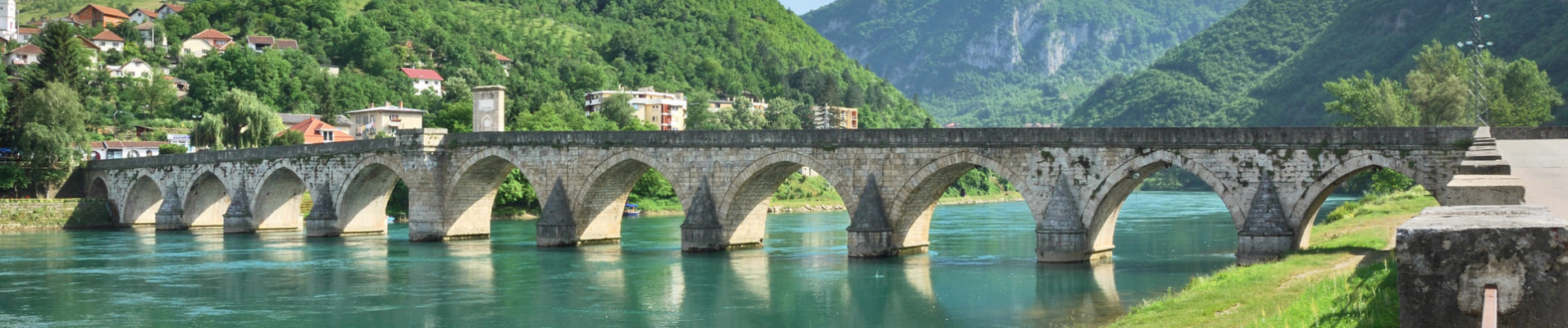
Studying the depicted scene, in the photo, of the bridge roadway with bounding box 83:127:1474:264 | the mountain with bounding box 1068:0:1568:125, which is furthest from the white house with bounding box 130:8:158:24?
the mountain with bounding box 1068:0:1568:125

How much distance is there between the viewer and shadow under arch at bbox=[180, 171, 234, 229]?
223 ft

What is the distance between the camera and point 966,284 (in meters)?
33.8

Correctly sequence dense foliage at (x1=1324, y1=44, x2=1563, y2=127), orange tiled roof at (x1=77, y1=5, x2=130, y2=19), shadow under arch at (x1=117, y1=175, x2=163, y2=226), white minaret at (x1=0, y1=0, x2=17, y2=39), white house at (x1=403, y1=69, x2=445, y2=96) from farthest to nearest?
orange tiled roof at (x1=77, y1=5, x2=130, y2=19) → white minaret at (x1=0, y1=0, x2=17, y2=39) → white house at (x1=403, y1=69, x2=445, y2=96) → shadow under arch at (x1=117, y1=175, x2=163, y2=226) → dense foliage at (x1=1324, y1=44, x2=1563, y2=127)

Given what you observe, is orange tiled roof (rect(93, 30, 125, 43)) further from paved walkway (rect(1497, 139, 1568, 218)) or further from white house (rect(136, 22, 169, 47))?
paved walkway (rect(1497, 139, 1568, 218))

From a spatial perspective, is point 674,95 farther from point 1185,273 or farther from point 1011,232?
point 1185,273

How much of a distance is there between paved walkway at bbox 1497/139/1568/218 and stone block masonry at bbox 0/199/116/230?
64236mm

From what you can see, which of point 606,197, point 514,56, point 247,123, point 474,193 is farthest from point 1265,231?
point 514,56

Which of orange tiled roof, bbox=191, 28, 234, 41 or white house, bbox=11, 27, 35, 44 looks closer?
white house, bbox=11, 27, 35, 44

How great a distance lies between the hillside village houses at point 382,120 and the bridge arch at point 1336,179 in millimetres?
84387

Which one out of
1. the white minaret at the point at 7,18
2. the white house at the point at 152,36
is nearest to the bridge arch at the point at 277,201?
the white house at the point at 152,36

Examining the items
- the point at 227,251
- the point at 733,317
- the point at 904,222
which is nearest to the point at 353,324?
the point at 733,317

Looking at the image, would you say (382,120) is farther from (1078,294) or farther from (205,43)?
(1078,294)

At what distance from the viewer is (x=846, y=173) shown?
41312 mm

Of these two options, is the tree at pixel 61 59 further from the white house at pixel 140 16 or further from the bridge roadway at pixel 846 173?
the white house at pixel 140 16
